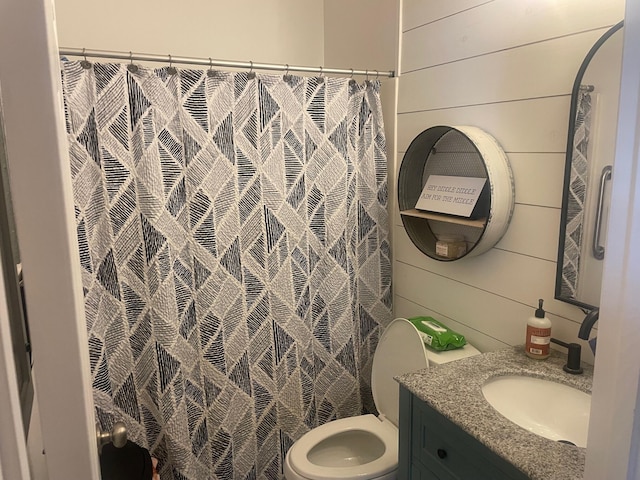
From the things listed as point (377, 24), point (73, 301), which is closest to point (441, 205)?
point (377, 24)

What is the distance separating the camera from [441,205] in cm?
184

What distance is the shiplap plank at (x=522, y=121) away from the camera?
147cm

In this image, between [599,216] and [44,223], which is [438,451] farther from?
[44,223]

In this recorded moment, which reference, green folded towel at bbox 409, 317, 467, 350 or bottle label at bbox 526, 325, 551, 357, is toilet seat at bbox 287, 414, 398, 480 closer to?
green folded towel at bbox 409, 317, 467, 350

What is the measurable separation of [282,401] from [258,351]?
281mm

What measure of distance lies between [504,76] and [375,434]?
56.8 inches

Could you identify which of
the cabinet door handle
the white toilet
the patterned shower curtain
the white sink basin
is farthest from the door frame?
the patterned shower curtain

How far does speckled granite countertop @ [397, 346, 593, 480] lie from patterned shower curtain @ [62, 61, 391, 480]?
0.77 m

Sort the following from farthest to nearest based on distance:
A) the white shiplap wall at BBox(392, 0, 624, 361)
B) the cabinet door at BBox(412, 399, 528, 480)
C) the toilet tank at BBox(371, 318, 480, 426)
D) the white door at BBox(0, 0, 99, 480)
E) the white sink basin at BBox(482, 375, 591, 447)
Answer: the toilet tank at BBox(371, 318, 480, 426), the white shiplap wall at BBox(392, 0, 624, 361), the white sink basin at BBox(482, 375, 591, 447), the cabinet door at BBox(412, 399, 528, 480), the white door at BBox(0, 0, 99, 480)

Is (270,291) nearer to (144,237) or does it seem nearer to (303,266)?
(303,266)

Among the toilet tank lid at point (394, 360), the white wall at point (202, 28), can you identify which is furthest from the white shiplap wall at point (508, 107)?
the white wall at point (202, 28)

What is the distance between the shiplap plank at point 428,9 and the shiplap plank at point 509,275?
898 mm

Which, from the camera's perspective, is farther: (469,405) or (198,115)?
(198,115)

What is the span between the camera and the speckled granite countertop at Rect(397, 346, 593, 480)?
1.07 m
